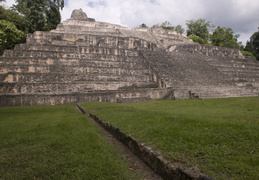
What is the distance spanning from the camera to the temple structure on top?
42.7ft

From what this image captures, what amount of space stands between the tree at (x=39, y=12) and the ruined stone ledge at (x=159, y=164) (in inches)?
1085

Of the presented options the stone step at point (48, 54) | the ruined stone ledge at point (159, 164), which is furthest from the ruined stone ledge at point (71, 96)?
the ruined stone ledge at point (159, 164)

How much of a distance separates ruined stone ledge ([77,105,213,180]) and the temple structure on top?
8.98 metres

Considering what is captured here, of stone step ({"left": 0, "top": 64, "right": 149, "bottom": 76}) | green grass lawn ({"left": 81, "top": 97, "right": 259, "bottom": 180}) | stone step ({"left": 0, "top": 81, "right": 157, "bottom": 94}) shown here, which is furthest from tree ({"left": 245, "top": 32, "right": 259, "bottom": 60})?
green grass lawn ({"left": 81, "top": 97, "right": 259, "bottom": 180})

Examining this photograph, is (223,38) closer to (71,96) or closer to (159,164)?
(71,96)

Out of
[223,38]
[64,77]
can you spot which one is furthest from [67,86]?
[223,38]

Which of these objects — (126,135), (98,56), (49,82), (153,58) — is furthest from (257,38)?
(126,135)

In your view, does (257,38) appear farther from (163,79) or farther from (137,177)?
(137,177)

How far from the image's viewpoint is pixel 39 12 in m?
27.9

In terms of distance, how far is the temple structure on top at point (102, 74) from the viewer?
42.7 ft

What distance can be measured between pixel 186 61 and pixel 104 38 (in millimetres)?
9268

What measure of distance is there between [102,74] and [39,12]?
1891 centimetres

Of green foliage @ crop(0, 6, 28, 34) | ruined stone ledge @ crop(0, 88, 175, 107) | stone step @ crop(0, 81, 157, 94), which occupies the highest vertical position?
green foliage @ crop(0, 6, 28, 34)

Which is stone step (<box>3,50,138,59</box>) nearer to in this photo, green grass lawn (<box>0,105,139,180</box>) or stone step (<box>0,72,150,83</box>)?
stone step (<box>0,72,150,83</box>)
